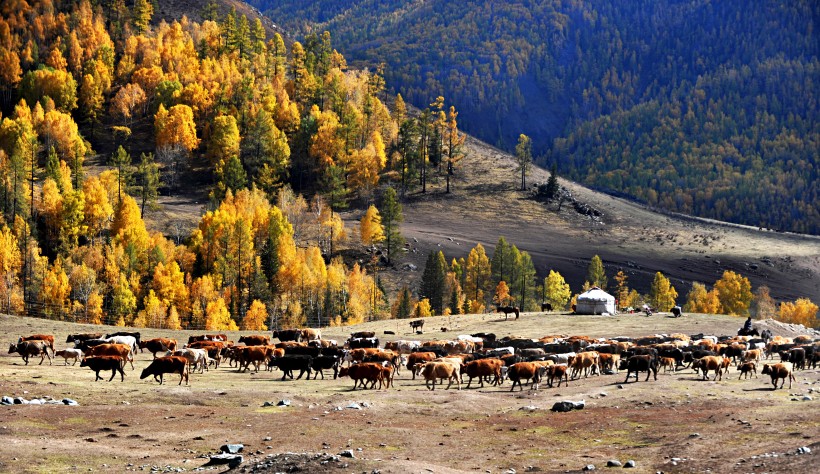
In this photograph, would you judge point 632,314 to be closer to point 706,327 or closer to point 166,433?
point 706,327

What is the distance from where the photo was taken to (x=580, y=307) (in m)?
104

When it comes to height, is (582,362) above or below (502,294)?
above

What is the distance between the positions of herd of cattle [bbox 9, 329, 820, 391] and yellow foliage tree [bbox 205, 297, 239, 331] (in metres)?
60.7

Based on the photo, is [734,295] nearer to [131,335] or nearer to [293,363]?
[131,335]

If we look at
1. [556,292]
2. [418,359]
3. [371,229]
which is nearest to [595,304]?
[418,359]

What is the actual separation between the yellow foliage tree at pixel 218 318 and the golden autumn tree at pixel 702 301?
77415mm

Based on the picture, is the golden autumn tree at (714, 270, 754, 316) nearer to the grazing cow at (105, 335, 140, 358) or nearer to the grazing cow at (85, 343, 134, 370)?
the grazing cow at (105, 335, 140, 358)

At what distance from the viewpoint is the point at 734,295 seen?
172 meters

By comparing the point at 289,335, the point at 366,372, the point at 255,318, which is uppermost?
the point at 366,372

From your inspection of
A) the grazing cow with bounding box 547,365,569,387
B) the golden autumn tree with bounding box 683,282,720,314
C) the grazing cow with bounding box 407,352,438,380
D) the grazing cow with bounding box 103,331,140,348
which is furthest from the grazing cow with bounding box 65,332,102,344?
the golden autumn tree with bounding box 683,282,720,314

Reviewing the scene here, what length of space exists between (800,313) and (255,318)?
3729 inches

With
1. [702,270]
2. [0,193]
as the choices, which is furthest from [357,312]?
[702,270]

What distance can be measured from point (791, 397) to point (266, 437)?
74.7ft

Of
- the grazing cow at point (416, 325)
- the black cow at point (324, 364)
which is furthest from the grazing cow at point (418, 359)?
the grazing cow at point (416, 325)
